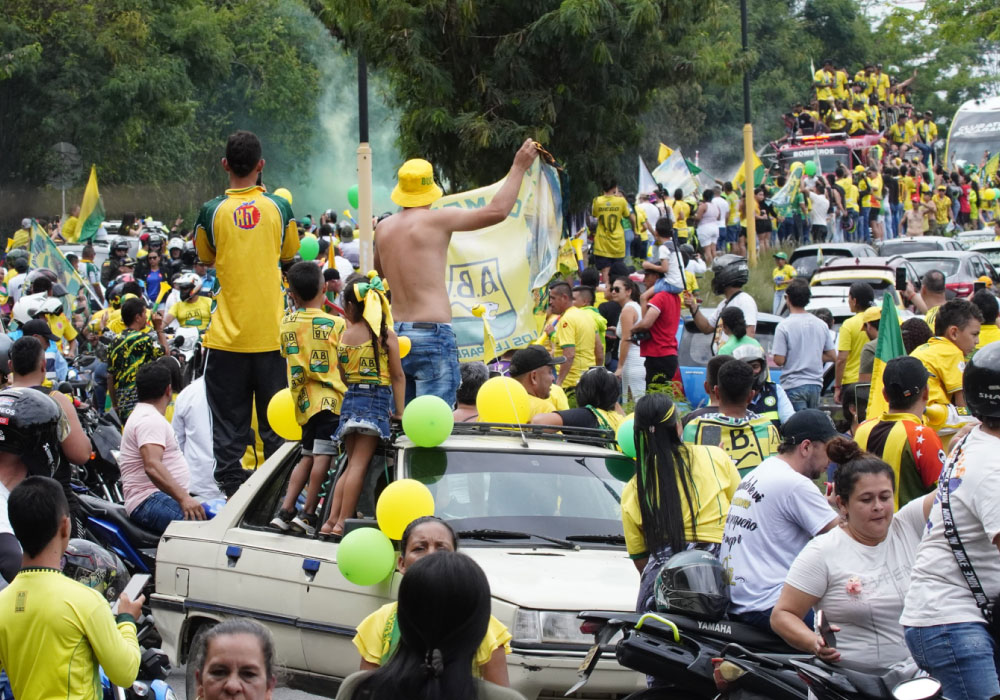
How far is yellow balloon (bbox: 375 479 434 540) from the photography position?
6.17 metres

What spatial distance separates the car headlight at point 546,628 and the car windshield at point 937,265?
17370mm

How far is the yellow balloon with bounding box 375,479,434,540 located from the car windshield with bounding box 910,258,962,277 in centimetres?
1721

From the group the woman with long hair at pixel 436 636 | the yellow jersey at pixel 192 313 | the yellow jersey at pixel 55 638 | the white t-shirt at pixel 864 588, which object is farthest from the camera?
the yellow jersey at pixel 192 313

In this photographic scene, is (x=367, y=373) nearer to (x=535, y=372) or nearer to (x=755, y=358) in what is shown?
(x=535, y=372)

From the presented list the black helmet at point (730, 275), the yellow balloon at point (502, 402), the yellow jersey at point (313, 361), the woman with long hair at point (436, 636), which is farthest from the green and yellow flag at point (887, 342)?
the woman with long hair at point (436, 636)

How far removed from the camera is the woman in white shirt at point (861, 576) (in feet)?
16.2

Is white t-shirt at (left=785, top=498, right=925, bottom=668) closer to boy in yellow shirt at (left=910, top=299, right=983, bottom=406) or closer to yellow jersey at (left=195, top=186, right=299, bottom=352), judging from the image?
boy in yellow shirt at (left=910, top=299, right=983, bottom=406)

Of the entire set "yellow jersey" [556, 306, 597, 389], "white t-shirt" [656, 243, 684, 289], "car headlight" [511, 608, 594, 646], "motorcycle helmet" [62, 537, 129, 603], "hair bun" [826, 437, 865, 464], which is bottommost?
"car headlight" [511, 608, 594, 646]

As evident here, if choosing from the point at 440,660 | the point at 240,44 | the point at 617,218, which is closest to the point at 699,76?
the point at 617,218

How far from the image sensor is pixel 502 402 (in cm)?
819

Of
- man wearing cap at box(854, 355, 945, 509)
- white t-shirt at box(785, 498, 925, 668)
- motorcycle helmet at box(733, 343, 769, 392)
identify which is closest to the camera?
white t-shirt at box(785, 498, 925, 668)

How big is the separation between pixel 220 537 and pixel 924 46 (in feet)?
239

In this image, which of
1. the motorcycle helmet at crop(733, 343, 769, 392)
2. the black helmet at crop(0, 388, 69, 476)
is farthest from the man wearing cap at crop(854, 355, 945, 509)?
the black helmet at crop(0, 388, 69, 476)

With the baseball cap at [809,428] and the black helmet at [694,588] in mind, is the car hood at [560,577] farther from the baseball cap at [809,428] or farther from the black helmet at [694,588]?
the baseball cap at [809,428]
